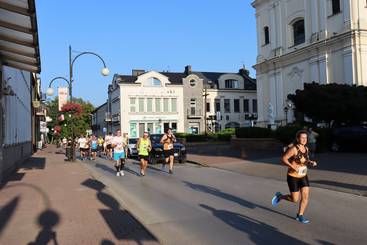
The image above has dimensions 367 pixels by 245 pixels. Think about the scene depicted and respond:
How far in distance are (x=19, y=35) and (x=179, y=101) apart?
68.3 m

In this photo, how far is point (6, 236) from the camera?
25.7 feet

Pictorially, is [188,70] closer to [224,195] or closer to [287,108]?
[287,108]

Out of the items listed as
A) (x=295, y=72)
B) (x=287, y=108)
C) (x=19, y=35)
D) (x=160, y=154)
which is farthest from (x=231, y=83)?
(x=19, y=35)

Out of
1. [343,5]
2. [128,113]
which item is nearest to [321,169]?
→ [343,5]

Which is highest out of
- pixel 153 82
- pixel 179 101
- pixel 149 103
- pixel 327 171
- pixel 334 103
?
pixel 153 82

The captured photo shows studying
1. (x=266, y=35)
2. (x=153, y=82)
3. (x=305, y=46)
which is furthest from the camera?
(x=153, y=82)

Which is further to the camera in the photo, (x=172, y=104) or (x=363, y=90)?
(x=172, y=104)

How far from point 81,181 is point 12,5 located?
7999mm

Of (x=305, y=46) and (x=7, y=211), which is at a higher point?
(x=305, y=46)

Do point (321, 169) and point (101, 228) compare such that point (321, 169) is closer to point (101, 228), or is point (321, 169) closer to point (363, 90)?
point (101, 228)

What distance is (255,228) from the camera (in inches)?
330

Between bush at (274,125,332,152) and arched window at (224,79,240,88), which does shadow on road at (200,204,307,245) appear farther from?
arched window at (224,79,240,88)

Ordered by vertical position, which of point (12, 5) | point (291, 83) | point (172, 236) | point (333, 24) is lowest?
point (172, 236)

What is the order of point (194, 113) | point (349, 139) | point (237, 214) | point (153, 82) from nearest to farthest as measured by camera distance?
1. point (237, 214)
2. point (349, 139)
3. point (153, 82)
4. point (194, 113)
